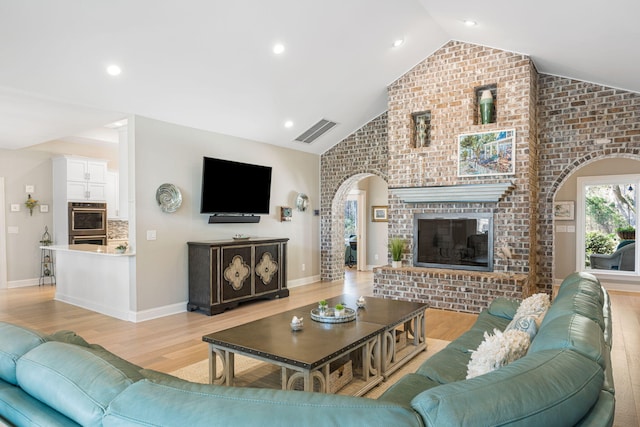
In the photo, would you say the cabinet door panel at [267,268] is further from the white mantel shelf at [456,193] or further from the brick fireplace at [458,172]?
the white mantel shelf at [456,193]

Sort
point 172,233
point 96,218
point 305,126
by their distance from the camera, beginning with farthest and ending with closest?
point 96,218 → point 305,126 → point 172,233

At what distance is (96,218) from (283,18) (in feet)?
19.8

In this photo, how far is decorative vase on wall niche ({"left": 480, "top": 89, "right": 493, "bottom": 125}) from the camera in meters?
5.56

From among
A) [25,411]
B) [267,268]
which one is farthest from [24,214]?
[25,411]

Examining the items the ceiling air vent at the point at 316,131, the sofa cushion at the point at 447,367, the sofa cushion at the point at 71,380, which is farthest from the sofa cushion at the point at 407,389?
the ceiling air vent at the point at 316,131

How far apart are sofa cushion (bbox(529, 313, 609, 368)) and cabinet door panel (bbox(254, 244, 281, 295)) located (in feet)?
15.9

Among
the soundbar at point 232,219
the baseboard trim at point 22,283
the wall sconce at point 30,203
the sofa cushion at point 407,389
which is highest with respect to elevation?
the wall sconce at point 30,203

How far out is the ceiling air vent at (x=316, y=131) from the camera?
704cm

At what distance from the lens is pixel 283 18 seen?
4188mm

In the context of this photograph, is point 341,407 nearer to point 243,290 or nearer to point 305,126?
point 243,290

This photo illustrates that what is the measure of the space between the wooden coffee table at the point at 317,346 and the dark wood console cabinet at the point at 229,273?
213 centimetres

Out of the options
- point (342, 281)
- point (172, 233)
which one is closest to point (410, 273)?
point (342, 281)

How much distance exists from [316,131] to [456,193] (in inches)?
109

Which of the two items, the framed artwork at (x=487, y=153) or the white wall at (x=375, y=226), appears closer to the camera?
the framed artwork at (x=487, y=153)
